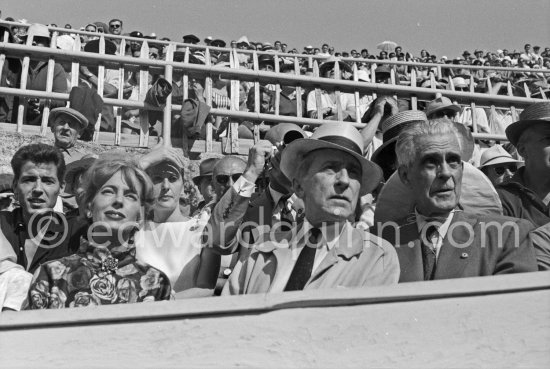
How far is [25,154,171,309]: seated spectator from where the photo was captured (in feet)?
12.8

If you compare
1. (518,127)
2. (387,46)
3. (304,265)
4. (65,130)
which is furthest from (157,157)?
(387,46)

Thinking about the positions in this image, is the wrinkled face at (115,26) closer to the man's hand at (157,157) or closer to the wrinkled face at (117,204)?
→ the man's hand at (157,157)

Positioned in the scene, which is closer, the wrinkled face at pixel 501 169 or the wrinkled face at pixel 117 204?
the wrinkled face at pixel 117 204

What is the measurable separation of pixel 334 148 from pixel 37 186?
179cm

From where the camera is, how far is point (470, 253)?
159 inches

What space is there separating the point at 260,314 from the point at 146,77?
6.59m

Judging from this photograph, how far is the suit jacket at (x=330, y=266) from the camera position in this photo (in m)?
3.89

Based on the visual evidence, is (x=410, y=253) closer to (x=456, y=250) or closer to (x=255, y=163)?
(x=456, y=250)

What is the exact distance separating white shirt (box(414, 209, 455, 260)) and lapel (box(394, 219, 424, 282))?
3 centimetres

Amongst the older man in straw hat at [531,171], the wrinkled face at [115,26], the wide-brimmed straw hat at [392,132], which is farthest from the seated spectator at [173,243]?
the wrinkled face at [115,26]

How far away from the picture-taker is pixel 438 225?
14.1ft

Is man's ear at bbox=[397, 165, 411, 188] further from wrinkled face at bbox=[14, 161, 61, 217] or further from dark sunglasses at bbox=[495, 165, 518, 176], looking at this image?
dark sunglasses at bbox=[495, 165, 518, 176]

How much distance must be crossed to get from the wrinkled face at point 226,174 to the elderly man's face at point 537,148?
70.2 inches

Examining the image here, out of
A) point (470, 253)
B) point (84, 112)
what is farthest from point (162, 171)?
point (84, 112)
